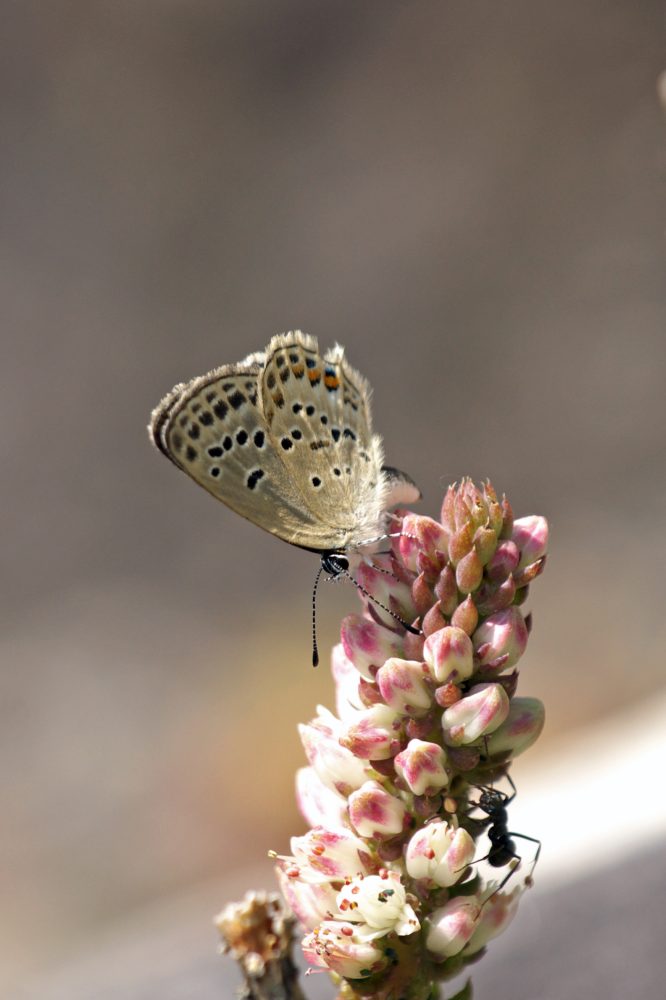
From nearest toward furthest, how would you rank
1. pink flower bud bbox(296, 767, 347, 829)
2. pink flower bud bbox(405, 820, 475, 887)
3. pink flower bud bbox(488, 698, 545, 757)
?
pink flower bud bbox(405, 820, 475, 887)
pink flower bud bbox(488, 698, 545, 757)
pink flower bud bbox(296, 767, 347, 829)

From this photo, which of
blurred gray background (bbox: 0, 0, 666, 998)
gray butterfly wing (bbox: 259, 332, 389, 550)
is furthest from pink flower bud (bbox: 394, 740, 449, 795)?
blurred gray background (bbox: 0, 0, 666, 998)

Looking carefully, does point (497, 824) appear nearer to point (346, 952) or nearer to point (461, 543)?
point (346, 952)

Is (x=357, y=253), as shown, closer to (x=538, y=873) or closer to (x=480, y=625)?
(x=538, y=873)

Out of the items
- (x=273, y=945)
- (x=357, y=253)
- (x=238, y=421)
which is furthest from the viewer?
(x=357, y=253)

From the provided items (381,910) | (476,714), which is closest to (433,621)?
(476,714)

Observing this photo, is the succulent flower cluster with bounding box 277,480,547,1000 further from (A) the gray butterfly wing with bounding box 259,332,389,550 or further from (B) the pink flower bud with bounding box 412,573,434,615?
(A) the gray butterfly wing with bounding box 259,332,389,550

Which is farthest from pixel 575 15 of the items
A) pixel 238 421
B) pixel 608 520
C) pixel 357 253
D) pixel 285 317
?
pixel 238 421
